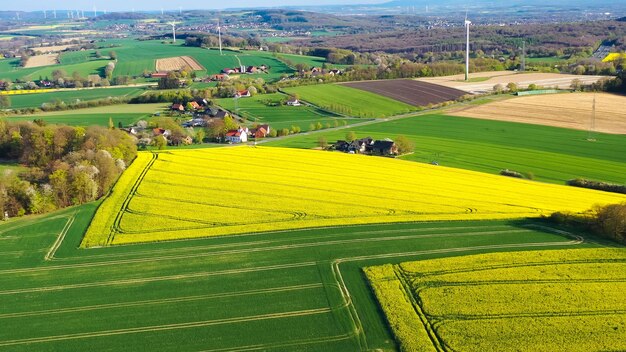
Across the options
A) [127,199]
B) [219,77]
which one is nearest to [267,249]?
[127,199]

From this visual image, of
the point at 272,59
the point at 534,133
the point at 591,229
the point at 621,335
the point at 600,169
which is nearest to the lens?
the point at 621,335

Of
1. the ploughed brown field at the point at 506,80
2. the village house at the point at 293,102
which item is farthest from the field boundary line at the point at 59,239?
the ploughed brown field at the point at 506,80

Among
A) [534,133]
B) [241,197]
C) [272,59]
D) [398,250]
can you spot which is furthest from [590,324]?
[272,59]

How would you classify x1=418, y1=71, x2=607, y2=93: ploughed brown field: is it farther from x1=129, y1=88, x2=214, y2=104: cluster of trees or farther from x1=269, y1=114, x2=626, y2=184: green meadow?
x1=129, y1=88, x2=214, y2=104: cluster of trees

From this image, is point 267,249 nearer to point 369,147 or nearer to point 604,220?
point 604,220

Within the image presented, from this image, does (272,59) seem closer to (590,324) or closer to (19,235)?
(19,235)

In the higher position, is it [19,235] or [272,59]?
[272,59]

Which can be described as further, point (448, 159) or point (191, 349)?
point (448, 159)
